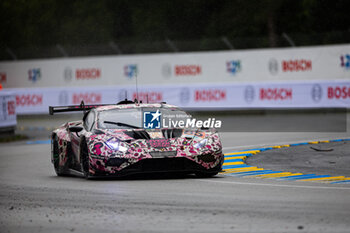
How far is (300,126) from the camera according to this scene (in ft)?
80.1

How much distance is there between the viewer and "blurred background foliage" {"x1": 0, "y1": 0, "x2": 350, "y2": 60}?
42219 millimetres

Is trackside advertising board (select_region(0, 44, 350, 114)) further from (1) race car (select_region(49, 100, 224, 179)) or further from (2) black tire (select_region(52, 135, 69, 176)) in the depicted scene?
(1) race car (select_region(49, 100, 224, 179))

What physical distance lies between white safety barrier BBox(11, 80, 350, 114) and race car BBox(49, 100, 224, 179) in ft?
51.0

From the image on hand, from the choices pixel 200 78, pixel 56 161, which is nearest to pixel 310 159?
pixel 56 161

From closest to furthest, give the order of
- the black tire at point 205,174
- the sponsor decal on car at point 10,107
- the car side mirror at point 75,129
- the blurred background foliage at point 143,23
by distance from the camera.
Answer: the black tire at point 205,174 → the car side mirror at point 75,129 → the sponsor decal on car at point 10,107 → the blurred background foliage at point 143,23

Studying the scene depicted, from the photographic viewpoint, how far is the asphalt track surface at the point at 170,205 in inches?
306

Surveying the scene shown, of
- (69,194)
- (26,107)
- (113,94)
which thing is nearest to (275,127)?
(113,94)

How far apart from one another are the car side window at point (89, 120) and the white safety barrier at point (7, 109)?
12.3 metres

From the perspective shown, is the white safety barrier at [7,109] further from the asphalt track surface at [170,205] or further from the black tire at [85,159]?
the black tire at [85,159]

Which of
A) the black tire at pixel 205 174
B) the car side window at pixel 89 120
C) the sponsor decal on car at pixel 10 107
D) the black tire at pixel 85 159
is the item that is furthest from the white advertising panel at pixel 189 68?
the black tire at pixel 85 159

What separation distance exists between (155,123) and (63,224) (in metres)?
4.49

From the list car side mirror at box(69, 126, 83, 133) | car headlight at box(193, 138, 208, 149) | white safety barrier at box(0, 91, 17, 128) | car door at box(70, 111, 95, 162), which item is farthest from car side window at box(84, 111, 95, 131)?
white safety barrier at box(0, 91, 17, 128)

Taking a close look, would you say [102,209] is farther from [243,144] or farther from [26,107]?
[26,107]

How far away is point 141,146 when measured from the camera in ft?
38.0
